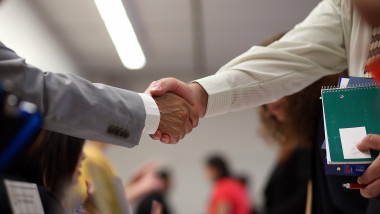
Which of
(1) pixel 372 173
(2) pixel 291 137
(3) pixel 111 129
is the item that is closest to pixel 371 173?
(1) pixel 372 173

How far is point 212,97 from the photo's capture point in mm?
1488

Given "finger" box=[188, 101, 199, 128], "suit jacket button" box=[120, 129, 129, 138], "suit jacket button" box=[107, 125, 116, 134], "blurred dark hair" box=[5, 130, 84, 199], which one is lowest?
"blurred dark hair" box=[5, 130, 84, 199]

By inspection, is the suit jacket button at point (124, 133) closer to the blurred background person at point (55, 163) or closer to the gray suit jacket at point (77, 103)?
the gray suit jacket at point (77, 103)

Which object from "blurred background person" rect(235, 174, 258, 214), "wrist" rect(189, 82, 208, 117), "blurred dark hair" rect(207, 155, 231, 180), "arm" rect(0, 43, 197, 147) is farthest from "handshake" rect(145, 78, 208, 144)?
"blurred background person" rect(235, 174, 258, 214)

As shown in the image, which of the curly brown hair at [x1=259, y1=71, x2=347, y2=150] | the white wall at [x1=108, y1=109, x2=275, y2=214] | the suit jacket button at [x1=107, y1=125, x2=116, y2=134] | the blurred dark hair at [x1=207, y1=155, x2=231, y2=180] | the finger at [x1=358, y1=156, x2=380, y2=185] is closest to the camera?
the finger at [x1=358, y1=156, x2=380, y2=185]

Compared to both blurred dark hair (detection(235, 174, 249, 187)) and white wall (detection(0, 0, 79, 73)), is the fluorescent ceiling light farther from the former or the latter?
blurred dark hair (detection(235, 174, 249, 187))

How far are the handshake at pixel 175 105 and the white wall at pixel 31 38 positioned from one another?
1549mm

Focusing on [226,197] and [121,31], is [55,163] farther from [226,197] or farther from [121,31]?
[226,197]

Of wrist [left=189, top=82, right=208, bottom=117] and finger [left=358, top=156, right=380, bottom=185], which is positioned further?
wrist [left=189, top=82, right=208, bottom=117]

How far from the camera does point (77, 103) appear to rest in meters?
1.08

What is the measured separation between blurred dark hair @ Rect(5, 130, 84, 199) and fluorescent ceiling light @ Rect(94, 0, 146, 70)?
155cm

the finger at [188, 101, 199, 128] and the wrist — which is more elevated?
the wrist

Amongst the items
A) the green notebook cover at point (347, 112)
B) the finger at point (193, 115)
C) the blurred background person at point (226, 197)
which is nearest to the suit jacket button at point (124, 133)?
the finger at point (193, 115)

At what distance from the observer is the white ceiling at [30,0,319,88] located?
333 centimetres
